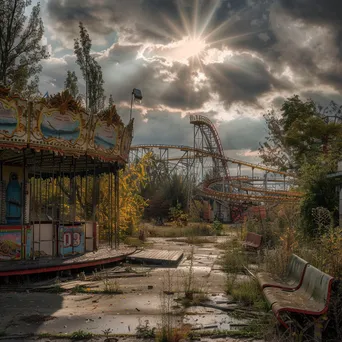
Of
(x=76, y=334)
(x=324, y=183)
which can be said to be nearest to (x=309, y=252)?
(x=76, y=334)

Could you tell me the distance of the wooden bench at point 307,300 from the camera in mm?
5223

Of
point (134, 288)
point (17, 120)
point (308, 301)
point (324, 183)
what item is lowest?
point (134, 288)

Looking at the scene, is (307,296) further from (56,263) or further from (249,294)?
(56,263)

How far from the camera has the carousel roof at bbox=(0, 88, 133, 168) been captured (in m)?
10.4

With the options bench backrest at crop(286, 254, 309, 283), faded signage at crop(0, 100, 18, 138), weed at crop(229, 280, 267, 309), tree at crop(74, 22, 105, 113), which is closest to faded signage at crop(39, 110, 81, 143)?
faded signage at crop(0, 100, 18, 138)

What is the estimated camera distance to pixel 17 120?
34.3 feet

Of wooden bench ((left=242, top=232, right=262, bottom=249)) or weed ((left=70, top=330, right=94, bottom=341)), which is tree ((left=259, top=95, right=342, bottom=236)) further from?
weed ((left=70, top=330, right=94, bottom=341))

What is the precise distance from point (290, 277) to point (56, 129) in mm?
7032

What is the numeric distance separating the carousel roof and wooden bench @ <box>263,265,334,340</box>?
7.04m

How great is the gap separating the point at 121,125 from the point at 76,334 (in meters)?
8.51

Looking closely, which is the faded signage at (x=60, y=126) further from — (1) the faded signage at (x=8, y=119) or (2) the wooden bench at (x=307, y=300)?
(2) the wooden bench at (x=307, y=300)

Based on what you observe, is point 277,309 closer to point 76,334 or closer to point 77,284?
point 76,334

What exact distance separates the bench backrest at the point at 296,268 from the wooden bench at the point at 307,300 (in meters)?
0.31

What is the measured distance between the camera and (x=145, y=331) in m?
5.92
